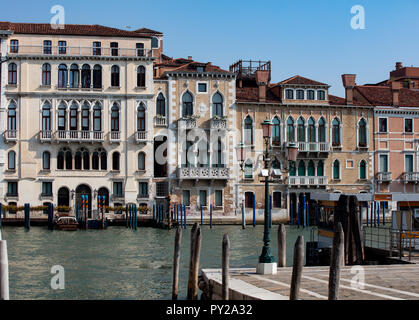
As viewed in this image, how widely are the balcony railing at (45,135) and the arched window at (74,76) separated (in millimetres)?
2756

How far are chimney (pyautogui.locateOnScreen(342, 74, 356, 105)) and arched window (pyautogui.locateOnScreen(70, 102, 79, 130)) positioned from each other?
1498 cm

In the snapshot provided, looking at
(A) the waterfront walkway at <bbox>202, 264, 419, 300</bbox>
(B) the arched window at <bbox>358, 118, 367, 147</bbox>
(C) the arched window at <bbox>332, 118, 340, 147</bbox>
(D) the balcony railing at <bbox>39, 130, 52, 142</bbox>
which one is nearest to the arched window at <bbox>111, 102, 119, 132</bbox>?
(D) the balcony railing at <bbox>39, 130, 52, 142</bbox>

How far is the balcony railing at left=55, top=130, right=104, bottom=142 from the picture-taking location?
35.4 m

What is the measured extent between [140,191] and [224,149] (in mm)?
→ 5125

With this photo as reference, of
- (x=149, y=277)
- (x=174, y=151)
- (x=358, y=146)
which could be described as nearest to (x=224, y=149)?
(x=174, y=151)

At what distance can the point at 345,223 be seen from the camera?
15.1 m

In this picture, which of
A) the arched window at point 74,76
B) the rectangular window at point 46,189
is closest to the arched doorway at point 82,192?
the rectangular window at point 46,189

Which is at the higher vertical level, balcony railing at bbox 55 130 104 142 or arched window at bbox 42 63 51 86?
arched window at bbox 42 63 51 86

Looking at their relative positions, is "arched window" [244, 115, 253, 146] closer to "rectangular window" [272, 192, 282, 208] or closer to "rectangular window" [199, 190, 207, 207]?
"rectangular window" [272, 192, 282, 208]

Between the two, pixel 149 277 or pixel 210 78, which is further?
pixel 210 78

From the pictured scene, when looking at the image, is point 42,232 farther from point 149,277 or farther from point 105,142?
point 149,277

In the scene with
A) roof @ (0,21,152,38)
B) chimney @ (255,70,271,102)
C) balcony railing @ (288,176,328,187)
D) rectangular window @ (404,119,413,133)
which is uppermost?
roof @ (0,21,152,38)

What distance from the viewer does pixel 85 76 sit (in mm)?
36000

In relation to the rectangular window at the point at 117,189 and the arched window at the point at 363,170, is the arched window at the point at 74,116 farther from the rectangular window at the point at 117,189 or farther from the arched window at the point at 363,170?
the arched window at the point at 363,170
